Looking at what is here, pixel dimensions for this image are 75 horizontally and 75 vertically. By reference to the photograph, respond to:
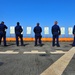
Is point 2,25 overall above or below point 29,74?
above

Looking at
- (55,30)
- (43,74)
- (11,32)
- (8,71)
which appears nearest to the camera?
(43,74)

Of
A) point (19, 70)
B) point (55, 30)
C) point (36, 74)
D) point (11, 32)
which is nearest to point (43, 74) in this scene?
point (36, 74)

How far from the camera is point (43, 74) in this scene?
708 cm

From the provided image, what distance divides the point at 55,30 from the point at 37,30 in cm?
160

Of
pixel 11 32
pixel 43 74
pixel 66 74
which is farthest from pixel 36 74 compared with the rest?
pixel 11 32

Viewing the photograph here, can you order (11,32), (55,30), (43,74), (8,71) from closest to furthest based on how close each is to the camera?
(43,74) → (8,71) → (55,30) → (11,32)

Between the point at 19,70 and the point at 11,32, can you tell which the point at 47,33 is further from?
the point at 19,70

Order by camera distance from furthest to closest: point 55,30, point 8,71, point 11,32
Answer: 1. point 11,32
2. point 55,30
3. point 8,71

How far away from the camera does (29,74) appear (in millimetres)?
7117

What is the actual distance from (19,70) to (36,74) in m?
0.86

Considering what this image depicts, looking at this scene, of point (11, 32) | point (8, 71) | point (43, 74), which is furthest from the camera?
point (11, 32)

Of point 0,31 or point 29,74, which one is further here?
point 0,31

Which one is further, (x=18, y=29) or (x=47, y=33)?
(x=47, y=33)

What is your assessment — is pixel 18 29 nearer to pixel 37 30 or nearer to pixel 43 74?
pixel 37 30
